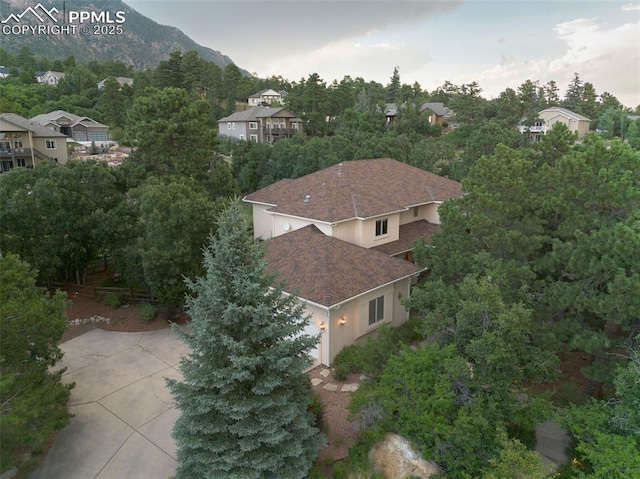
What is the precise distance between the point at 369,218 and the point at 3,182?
15.8 metres

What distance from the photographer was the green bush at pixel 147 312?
17016mm

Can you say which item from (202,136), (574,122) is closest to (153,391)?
(202,136)

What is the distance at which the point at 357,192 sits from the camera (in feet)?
66.5

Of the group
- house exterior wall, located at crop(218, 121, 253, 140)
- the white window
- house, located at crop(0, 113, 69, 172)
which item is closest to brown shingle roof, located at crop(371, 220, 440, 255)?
the white window

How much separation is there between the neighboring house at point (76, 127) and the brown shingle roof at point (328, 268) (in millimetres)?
55417

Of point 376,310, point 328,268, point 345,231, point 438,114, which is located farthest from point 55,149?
point 438,114

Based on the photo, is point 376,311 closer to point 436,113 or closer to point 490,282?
point 490,282

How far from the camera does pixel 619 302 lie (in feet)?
30.3

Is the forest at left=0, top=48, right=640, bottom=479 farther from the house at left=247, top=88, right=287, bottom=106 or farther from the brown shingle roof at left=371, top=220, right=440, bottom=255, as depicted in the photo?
the house at left=247, top=88, right=287, bottom=106

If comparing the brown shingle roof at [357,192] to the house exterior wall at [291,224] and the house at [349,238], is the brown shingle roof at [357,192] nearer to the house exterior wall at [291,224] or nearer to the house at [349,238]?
the house at [349,238]

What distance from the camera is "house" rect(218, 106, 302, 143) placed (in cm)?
5762

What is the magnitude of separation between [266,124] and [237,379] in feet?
175

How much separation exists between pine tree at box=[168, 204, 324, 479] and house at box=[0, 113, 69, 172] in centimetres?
4136

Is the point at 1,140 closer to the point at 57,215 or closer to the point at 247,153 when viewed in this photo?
the point at 247,153
